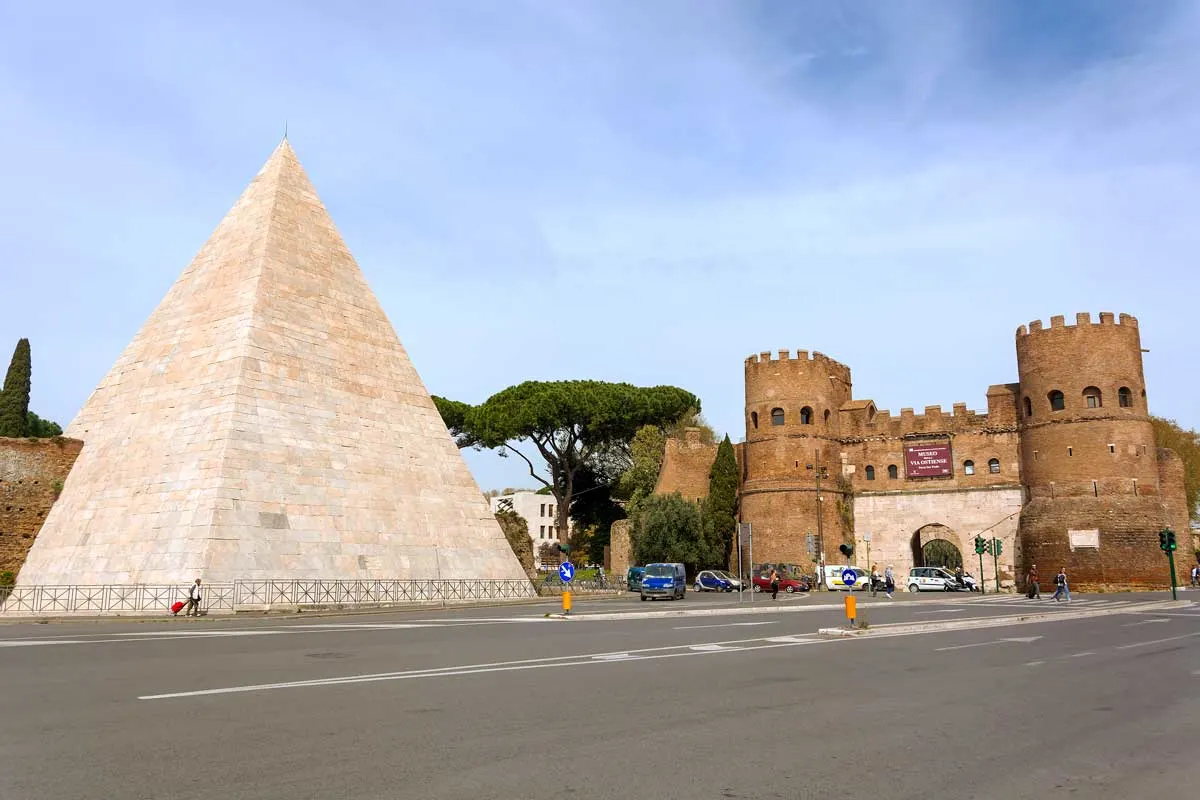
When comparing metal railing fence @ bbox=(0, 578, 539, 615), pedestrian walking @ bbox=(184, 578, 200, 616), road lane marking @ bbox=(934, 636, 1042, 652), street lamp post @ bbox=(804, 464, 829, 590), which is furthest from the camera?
street lamp post @ bbox=(804, 464, 829, 590)

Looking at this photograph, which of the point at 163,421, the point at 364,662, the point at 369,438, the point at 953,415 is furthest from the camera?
the point at 953,415

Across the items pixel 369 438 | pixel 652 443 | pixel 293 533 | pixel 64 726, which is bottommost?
pixel 64 726

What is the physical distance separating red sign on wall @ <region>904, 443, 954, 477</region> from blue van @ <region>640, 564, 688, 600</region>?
1880 cm

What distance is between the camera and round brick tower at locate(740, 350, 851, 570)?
43750 mm

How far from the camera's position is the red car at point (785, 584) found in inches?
1510

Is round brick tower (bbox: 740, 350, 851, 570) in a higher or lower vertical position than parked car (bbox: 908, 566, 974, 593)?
higher

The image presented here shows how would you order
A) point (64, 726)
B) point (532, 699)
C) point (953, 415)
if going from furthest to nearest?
point (953, 415) → point (532, 699) → point (64, 726)

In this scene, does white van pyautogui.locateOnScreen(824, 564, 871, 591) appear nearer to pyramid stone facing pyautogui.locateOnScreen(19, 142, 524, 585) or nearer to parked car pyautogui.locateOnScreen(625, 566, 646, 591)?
parked car pyautogui.locateOnScreen(625, 566, 646, 591)

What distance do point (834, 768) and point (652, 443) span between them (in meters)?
47.9

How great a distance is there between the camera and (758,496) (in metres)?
44.9

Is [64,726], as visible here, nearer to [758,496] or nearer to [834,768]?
[834,768]

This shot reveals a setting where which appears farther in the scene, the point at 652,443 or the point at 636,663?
the point at 652,443

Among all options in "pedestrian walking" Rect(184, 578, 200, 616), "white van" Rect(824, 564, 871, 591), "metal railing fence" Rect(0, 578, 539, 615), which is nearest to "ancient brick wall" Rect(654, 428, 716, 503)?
"white van" Rect(824, 564, 871, 591)

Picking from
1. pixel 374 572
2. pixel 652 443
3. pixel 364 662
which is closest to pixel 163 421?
pixel 374 572
